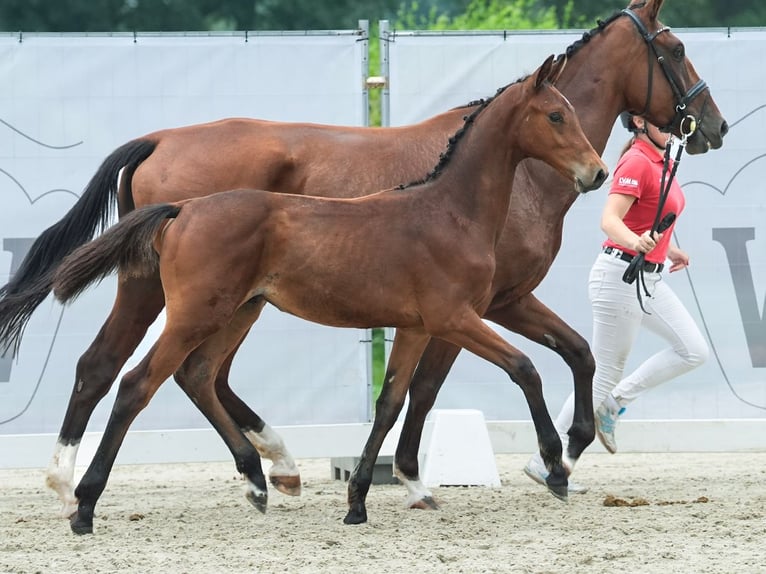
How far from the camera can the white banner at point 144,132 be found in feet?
22.1

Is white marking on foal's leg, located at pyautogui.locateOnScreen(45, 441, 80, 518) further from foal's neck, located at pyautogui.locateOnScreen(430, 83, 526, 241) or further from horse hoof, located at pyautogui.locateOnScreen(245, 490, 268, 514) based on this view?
foal's neck, located at pyautogui.locateOnScreen(430, 83, 526, 241)

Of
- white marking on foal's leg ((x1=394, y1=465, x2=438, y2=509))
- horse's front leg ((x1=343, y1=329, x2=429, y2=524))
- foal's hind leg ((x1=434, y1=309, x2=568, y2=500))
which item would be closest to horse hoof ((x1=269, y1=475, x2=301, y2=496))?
white marking on foal's leg ((x1=394, y1=465, x2=438, y2=509))

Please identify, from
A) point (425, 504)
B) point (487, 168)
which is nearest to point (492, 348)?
point (487, 168)

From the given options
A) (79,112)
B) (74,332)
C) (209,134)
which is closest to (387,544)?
(209,134)

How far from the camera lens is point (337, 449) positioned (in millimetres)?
6641

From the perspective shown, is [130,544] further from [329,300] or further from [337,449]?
[337,449]

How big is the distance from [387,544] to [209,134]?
2.17 m

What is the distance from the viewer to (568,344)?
225 inches

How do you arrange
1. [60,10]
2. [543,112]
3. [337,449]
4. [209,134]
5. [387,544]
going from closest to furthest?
1. [387,544]
2. [543,112]
3. [209,134]
4. [337,449]
5. [60,10]

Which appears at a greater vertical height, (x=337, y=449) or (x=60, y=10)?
(x=60, y=10)

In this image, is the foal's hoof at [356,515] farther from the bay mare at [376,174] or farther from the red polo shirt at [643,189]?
the red polo shirt at [643,189]

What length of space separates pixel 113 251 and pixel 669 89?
258 cm

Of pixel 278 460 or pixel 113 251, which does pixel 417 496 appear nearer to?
pixel 278 460

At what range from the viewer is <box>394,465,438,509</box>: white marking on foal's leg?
5559 mm
